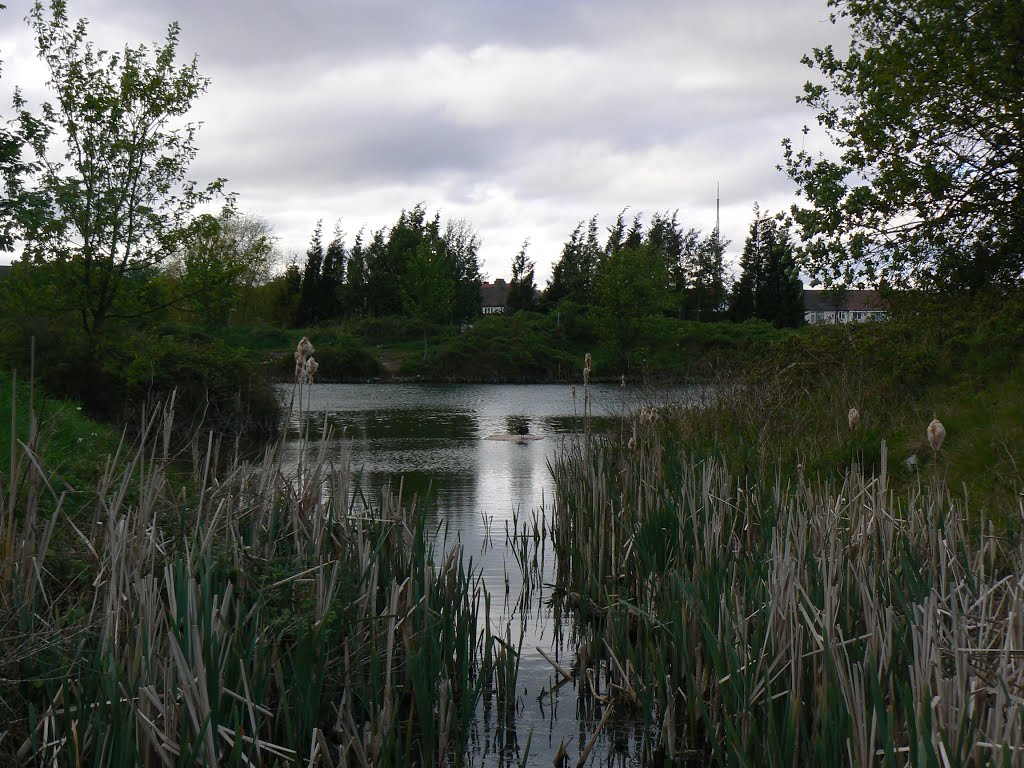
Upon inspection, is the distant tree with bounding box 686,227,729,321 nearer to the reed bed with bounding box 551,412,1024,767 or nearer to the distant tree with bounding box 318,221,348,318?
the distant tree with bounding box 318,221,348,318

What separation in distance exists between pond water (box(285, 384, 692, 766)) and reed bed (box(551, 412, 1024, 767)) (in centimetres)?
28

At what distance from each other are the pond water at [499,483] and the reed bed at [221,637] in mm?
366

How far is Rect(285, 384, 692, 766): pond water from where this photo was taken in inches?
188

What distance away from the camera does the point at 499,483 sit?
→ 45.5 ft

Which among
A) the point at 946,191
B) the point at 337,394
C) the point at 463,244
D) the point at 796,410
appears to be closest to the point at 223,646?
the point at 796,410

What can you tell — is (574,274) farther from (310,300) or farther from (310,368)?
(310,368)

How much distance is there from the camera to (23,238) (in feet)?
55.6

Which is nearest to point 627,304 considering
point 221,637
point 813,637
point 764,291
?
point 764,291

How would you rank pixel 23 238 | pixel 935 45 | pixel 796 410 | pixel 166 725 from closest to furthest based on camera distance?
pixel 166 725
pixel 796 410
pixel 935 45
pixel 23 238

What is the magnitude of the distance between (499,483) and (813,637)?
33.9ft

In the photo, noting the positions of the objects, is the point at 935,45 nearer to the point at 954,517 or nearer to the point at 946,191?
the point at 946,191

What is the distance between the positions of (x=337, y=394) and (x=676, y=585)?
98.5ft

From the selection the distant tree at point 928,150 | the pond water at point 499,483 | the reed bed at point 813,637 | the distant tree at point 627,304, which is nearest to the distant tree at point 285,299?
the distant tree at point 627,304

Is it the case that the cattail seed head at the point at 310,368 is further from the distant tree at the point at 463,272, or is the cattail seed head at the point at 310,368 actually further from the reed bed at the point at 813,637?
the distant tree at the point at 463,272
